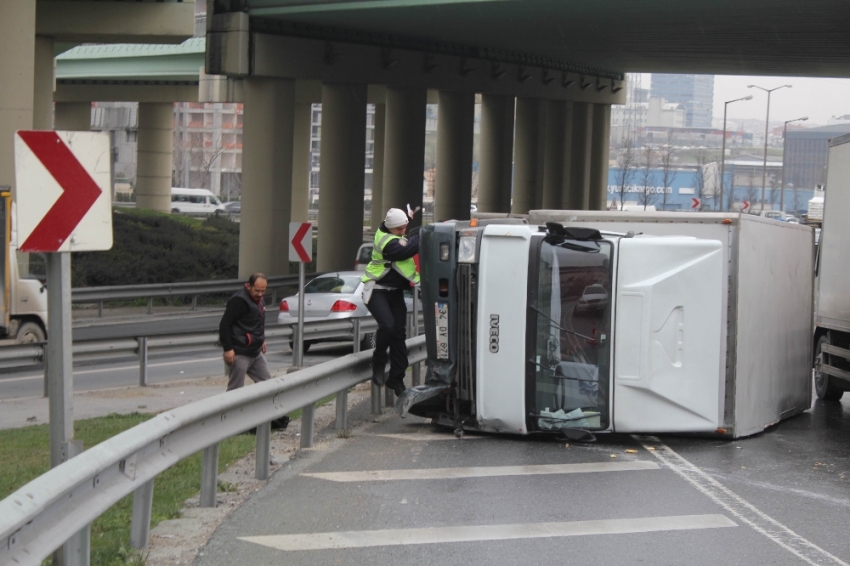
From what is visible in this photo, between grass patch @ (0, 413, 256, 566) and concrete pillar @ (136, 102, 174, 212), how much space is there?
59880 mm

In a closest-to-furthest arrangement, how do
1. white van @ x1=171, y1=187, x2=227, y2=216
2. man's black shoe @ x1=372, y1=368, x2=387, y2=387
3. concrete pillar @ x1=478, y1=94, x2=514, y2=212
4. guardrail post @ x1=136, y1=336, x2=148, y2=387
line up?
man's black shoe @ x1=372, y1=368, x2=387, y2=387 → guardrail post @ x1=136, y1=336, x2=148, y2=387 → concrete pillar @ x1=478, y1=94, x2=514, y2=212 → white van @ x1=171, y1=187, x2=227, y2=216

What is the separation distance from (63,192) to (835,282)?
36.5 feet

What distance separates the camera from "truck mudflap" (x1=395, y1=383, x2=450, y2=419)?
1110 cm

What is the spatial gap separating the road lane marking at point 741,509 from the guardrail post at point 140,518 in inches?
150

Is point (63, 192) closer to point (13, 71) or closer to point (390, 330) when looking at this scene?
point (390, 330)

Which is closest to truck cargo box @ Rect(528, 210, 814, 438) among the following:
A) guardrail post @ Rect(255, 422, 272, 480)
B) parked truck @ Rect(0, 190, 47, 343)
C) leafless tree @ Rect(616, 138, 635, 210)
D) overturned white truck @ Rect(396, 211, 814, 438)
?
overturned white truck @ Rect(396, 211, 814, 438)

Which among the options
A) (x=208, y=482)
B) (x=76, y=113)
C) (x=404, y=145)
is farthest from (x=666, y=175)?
(x=208, y=482)

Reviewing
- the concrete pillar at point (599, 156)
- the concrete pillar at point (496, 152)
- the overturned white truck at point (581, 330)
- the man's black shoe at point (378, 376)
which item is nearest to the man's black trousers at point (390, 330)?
the man's black shoe at point (378, 376)

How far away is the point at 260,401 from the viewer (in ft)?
29.2

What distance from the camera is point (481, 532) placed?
24.6 ft

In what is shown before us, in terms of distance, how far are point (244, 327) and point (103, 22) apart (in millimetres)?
20699

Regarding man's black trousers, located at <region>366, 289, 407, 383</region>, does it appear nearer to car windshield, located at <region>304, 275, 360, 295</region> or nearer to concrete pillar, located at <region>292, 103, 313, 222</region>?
car windshield, located at <region>304, 275, 360, 295</region>

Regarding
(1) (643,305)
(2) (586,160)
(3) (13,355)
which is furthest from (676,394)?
(2) (586,160)

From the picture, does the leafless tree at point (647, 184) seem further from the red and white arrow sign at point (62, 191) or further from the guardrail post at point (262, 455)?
the red and white arrow sign at point (62, 191)
